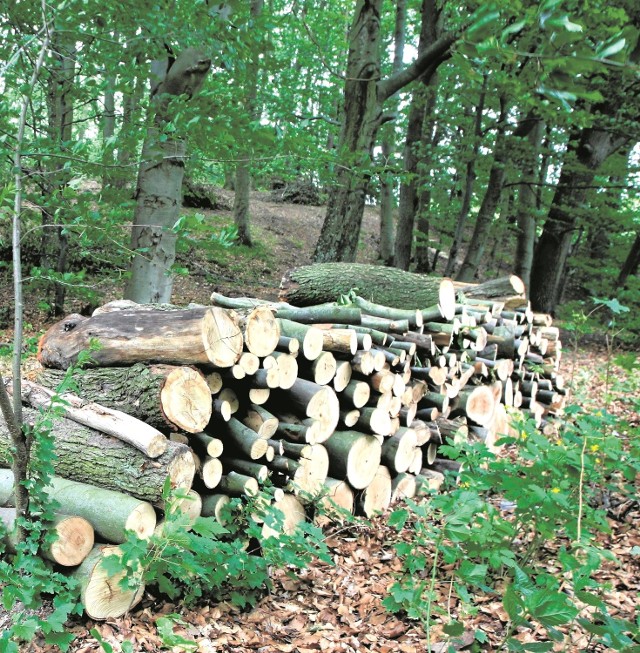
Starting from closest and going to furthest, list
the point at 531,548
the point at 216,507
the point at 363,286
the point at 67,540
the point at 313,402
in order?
the point at 67,540 → the point at 531,548 → the point at 216,507 → the point at 313,402 → the point at 363,286

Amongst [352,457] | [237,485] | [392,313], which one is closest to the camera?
[237,485]

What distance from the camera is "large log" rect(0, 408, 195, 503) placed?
9.04 feet

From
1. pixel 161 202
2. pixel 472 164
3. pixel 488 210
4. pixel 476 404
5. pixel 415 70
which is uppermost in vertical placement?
pixel 415 70

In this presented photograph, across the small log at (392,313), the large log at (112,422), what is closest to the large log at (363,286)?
the small log at (392,313)

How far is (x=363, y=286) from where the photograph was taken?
5891mm

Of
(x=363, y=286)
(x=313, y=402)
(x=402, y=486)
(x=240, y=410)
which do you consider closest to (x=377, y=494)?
(x=402, y=486)

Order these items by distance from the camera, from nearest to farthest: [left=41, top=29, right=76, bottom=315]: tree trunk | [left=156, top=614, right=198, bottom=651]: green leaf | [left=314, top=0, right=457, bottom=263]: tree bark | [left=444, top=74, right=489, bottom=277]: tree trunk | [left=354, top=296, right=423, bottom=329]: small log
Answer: [left=156, top=614, right=198, bottom=651]: green leaf → [left=41, top=29, right=76, bottom=315]: tree trunk → [left=354, top=296, right=423, bottom=329]: small log → [left=314, top=0, right=457, bottom=263]: tree bark → [left=444, top=74, right=489, bottom=277]: tree trunk

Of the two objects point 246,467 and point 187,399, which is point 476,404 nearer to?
point 246,467

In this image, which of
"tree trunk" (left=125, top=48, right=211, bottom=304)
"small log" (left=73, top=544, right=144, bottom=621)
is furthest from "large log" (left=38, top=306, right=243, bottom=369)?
"tree trunk" (left=125, top=48, right=211, bottom=304)

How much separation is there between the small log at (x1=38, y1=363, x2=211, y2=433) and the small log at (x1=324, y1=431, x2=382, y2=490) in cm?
122

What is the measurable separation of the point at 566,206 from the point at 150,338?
1002cm

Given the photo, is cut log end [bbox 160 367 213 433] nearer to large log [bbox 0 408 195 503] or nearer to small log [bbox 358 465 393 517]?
large log [bbox 0 408 195 503]

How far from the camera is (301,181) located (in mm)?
24125

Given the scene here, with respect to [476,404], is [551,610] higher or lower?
higher
